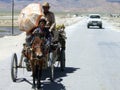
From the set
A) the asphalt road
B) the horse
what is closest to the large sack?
the horse

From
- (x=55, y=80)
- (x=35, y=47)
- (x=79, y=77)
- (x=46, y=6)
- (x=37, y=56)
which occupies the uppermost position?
(x=46, y=6)

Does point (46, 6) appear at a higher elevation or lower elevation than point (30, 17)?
higher

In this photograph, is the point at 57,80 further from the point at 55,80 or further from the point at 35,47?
the point at 35,47

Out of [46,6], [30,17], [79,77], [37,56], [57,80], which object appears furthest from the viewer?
[79,77]

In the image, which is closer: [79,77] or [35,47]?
[35,47]

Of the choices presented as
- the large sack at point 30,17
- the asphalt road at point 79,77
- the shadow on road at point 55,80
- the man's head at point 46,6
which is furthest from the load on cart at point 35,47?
the man's head at point 46,6

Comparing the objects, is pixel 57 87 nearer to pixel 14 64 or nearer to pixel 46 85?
A: pixel 46 85

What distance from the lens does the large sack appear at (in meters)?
11.2

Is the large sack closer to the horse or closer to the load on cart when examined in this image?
the load on cart

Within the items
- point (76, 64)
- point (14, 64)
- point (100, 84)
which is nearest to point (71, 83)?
point (100, 84)

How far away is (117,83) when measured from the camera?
12.1 m

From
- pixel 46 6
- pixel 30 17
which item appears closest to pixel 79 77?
pixel 46 6

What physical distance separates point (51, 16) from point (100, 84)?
97.1 inches

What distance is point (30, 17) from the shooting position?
11.3 metres
